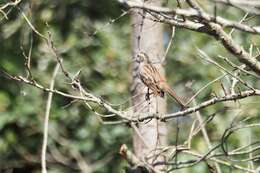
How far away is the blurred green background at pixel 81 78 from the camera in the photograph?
17.4 ft

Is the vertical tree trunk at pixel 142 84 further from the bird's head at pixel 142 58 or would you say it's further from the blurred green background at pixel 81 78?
the blurred green background at pixel 81 78

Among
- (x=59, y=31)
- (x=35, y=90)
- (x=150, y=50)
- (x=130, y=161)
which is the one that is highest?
(x=59, y=31)

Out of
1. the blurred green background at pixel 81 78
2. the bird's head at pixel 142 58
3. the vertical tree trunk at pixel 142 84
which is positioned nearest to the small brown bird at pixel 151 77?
the bird's head at pixel 142 58

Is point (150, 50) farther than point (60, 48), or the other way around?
point (60, 48)

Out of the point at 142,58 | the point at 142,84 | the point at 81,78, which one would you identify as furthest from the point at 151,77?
the point at 81,78

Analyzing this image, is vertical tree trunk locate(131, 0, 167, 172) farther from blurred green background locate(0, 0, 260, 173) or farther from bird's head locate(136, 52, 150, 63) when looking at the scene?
blurred green background locate(0, 0, 260, 173)

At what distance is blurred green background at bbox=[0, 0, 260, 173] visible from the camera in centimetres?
532

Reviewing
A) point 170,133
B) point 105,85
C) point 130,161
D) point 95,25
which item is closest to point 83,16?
point 95,25

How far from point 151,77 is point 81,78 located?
1.98 metres

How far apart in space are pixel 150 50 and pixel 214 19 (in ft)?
5.05

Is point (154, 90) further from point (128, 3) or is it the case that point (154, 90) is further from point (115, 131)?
point (115, 131)

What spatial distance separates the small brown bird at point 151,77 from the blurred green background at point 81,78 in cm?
188

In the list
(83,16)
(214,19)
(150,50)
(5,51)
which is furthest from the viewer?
(83,16)

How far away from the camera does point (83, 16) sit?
5598 millimetres
